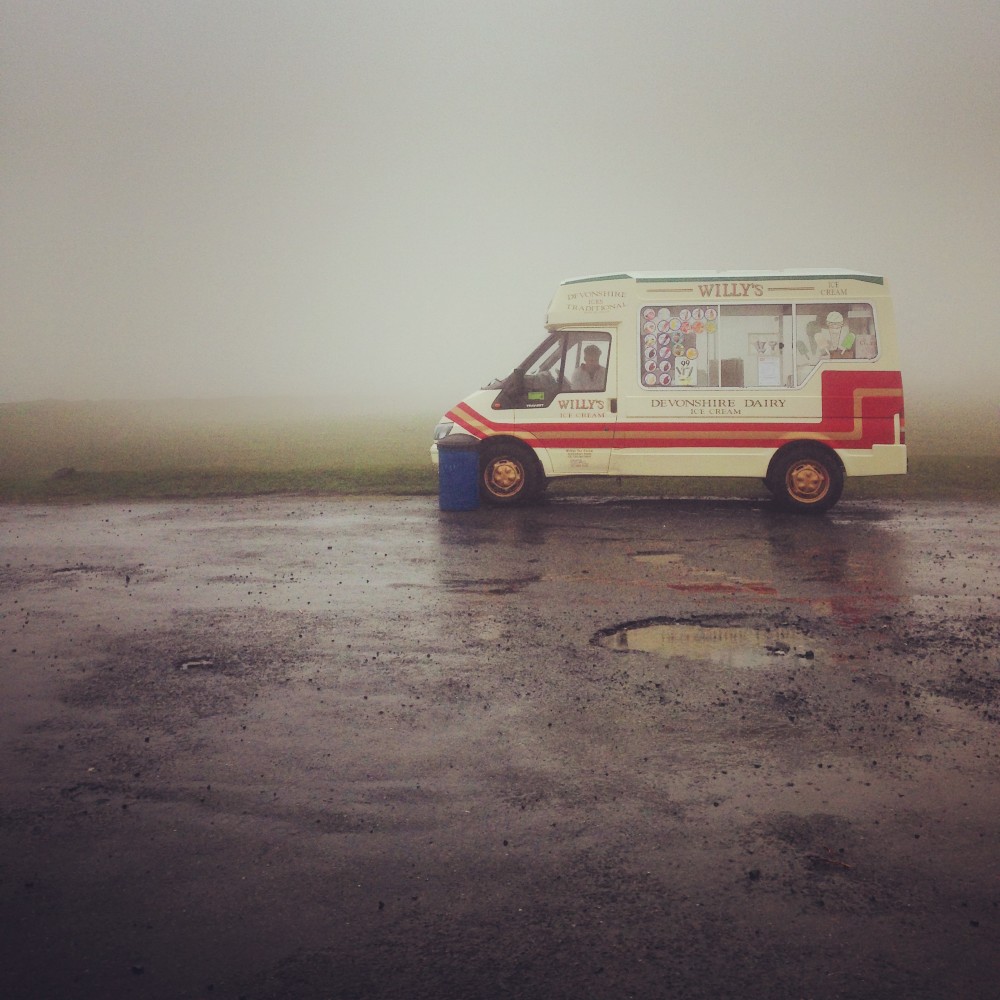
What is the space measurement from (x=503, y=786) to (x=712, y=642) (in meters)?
3.10

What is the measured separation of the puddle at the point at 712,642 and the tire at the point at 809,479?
7.04 m

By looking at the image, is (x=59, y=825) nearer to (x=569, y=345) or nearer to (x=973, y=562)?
(x=973, y=562)

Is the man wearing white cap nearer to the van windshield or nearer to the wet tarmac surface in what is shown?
the van windshield

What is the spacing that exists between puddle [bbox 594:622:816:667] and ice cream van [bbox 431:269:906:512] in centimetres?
704

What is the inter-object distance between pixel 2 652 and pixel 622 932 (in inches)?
226

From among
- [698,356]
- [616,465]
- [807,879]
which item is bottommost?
[807,879]

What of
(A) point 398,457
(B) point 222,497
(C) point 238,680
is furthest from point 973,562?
(A) point 398,457

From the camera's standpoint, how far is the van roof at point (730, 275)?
14.5 meters

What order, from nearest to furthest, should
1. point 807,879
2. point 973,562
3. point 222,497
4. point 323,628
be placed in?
point 807,879
point 323,628
point 973,562
point 222,497

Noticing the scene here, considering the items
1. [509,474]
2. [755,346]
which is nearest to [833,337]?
[755,346]

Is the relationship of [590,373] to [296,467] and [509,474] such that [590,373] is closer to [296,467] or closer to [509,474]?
[509,474]

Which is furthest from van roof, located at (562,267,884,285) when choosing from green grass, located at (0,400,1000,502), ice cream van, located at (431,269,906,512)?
green grass, located at (0,400,1000,502)

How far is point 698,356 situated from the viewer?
14836 millimetres

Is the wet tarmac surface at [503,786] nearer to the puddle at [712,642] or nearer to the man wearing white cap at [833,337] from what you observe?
the puddle at [712,642]
